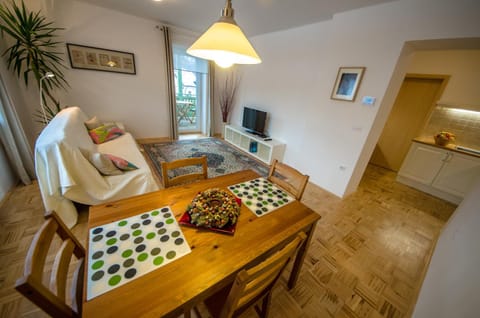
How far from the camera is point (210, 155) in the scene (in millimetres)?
3559

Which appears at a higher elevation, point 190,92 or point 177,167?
point 190,92

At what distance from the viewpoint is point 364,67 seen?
2.20 meters

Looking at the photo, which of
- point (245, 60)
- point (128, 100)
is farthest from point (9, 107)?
point (245, 60)

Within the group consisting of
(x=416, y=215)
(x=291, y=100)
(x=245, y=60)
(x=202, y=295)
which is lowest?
(x=416, y=215)

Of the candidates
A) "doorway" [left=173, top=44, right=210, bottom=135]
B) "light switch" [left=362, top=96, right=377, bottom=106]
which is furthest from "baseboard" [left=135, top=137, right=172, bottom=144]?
"light switch" [left=362, top=96, right=377, bottom=106]

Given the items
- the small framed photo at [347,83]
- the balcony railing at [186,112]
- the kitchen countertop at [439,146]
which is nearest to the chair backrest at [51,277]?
the small framed photo at [347,83]

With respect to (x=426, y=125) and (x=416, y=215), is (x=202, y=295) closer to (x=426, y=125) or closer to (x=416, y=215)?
(x=416, y=215)

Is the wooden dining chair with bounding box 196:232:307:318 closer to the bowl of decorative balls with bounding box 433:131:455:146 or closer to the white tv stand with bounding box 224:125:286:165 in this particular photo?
the white tv stand with bounding box 224:125:286:165

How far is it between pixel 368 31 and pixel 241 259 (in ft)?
9.44

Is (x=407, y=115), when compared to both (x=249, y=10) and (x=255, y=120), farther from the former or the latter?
(x=249, y=10)

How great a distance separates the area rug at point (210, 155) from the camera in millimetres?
3139

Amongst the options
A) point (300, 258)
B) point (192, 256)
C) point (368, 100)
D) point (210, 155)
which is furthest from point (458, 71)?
point (192, 256)

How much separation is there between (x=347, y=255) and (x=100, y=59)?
487 centimetres

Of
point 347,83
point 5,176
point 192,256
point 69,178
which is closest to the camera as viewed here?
point 192,256
